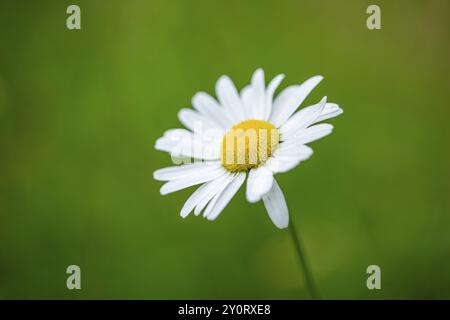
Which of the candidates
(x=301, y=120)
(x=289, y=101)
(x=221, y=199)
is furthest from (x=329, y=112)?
(x=221, y=199)

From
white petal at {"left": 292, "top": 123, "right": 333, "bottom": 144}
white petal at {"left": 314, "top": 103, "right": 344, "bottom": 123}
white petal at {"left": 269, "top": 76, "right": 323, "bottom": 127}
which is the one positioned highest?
white petal at {"left": 269, "top": 76, "right": 323, "bottom": 127}

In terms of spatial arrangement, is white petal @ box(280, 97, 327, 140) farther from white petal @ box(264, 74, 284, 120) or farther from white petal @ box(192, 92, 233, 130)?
white petal @ box(192, 92, 233, 130)

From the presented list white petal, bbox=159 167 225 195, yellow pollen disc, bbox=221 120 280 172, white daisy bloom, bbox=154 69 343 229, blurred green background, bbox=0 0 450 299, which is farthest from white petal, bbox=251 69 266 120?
blurred green background, bbox=0 0 450 299

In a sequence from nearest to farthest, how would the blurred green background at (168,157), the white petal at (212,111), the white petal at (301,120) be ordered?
1. the white petal at (301,120)
2. the white petal at (212,111)
3. the blurred green background at (168,157)

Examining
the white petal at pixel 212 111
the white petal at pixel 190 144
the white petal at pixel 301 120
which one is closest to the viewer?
the white petal at pixel 301 120

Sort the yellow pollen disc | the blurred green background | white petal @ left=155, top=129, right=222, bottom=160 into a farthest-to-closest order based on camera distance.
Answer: the blurred green background < white petal @ left=155, top=129, right=222, bottom=160 < the yellow pollen disc

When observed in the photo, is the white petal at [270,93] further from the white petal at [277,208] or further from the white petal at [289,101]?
the white petal at [277,208]

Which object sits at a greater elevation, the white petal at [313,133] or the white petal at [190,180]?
the white petal at [313,133]

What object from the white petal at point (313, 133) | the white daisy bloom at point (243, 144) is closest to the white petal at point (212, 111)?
the white daisy bloom at point (243, 144)
